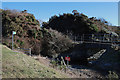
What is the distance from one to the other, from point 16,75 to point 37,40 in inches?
563

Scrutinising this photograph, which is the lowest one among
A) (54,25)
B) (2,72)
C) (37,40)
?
(2,72)

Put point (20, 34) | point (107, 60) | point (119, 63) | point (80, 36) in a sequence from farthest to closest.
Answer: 1. point (80, 36)
2. point (20, 34)
3. point (107, 60)
4. point (119, 63)

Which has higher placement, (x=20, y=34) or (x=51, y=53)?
(x=20, y=34)

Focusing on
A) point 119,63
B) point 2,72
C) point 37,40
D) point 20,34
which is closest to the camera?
point 2,72

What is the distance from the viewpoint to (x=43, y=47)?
67.8 feet

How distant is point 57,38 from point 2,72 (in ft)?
51.5

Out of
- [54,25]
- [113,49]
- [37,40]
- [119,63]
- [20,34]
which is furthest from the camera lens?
[54,25]

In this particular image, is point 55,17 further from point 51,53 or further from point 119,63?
point 119,63

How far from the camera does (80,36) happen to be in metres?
27.6

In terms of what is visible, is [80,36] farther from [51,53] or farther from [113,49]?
[113,49]

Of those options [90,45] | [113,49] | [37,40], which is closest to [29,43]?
[37,40]

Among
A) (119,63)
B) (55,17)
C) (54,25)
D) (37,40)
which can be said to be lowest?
(119,63)

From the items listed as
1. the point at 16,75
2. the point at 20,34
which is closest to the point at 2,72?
the point at 16,75

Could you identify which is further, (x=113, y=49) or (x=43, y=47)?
(x=43, y=47)
